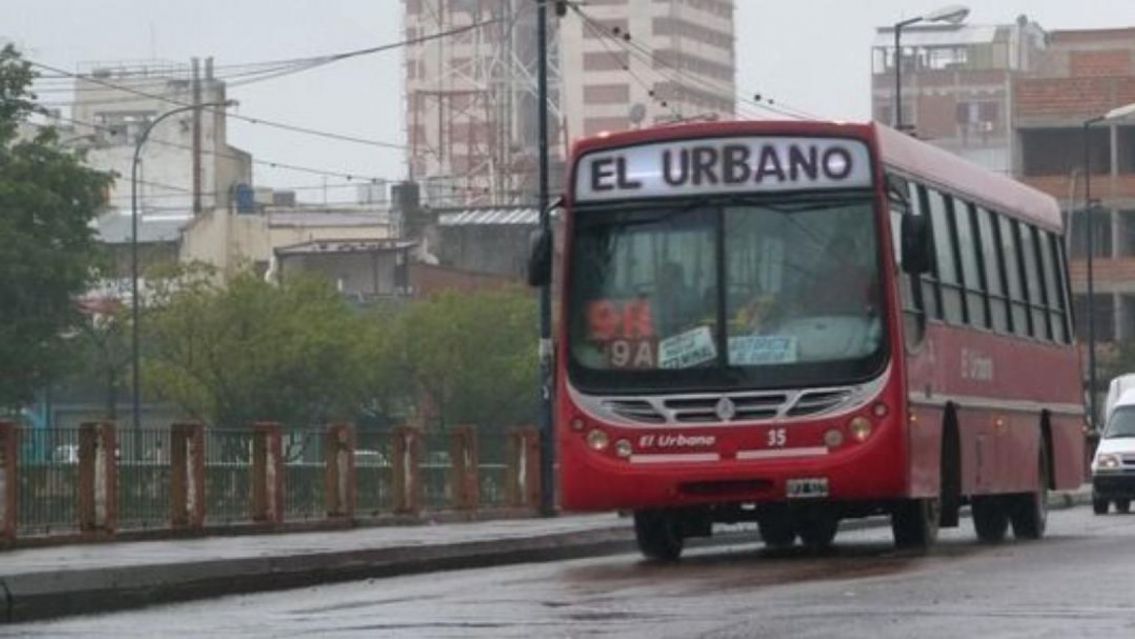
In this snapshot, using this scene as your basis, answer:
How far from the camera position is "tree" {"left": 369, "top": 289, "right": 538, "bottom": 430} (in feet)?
308

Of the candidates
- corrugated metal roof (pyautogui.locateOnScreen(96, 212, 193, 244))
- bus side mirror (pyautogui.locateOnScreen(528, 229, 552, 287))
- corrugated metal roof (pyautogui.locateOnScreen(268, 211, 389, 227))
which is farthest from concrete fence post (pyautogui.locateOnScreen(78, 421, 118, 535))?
corrugated metal roof (pyautogui.locateOnScreen(268, 211, 389, 227))

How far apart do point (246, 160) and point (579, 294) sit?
123125 mm

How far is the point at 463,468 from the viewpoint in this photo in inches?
1622

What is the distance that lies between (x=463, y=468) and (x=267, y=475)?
664cm

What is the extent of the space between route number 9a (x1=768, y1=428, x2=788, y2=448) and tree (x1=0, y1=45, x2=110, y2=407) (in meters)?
59.0

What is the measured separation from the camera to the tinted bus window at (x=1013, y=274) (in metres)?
29.5

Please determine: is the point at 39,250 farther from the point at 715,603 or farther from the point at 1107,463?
the point at 715,603

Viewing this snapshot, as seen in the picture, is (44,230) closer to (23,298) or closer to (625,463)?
(23,298)

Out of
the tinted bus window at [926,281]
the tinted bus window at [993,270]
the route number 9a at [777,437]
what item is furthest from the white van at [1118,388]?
the route number 9a at [777,437]

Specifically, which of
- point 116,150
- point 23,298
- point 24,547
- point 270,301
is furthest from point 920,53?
point 24,547

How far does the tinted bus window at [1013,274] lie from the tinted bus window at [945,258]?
213cm

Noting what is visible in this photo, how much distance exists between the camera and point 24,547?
1118 inches

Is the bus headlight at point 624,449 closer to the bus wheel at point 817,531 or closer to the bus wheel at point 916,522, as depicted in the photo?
the bus wheel at point 916,522

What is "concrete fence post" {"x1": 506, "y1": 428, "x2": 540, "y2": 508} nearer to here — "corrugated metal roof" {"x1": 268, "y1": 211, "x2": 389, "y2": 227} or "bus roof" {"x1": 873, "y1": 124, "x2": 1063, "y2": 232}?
"bus roof" {"x1": 873, "y1": 124, "x2": 1063, "y2": 232}
